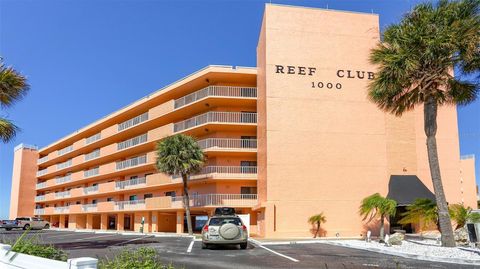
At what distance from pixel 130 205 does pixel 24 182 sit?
126 feet

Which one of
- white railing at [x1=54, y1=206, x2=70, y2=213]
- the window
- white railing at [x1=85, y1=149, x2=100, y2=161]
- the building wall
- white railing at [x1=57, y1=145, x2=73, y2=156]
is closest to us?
the window

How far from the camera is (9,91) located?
58.9 ft

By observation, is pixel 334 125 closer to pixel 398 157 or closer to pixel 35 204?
pixel 398 157

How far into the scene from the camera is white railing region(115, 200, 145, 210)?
151 feet

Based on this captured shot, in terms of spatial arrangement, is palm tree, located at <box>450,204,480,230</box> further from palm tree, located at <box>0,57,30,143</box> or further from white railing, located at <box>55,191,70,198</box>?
white railing, located at <box>55,191,70,198</box>

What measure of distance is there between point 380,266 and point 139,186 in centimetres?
3702

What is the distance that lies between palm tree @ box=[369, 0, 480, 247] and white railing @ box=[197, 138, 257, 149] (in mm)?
18312

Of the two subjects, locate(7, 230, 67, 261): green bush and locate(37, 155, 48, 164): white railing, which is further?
locate(37, 155, 48, 164): white railing

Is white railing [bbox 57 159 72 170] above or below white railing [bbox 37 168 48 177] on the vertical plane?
above

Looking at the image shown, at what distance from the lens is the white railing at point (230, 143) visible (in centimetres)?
3850

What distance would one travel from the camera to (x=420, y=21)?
1952 centimetres

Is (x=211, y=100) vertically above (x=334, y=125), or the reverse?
(x=211, y=100)

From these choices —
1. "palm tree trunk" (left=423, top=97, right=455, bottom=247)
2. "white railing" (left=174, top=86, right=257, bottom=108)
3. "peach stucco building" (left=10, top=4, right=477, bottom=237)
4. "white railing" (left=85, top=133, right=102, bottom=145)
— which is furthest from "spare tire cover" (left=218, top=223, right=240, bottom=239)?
"white railing" (left=85, top=133, right=102, bottom=145)

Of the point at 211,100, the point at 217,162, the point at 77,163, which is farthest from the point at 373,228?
the point at 77,163
